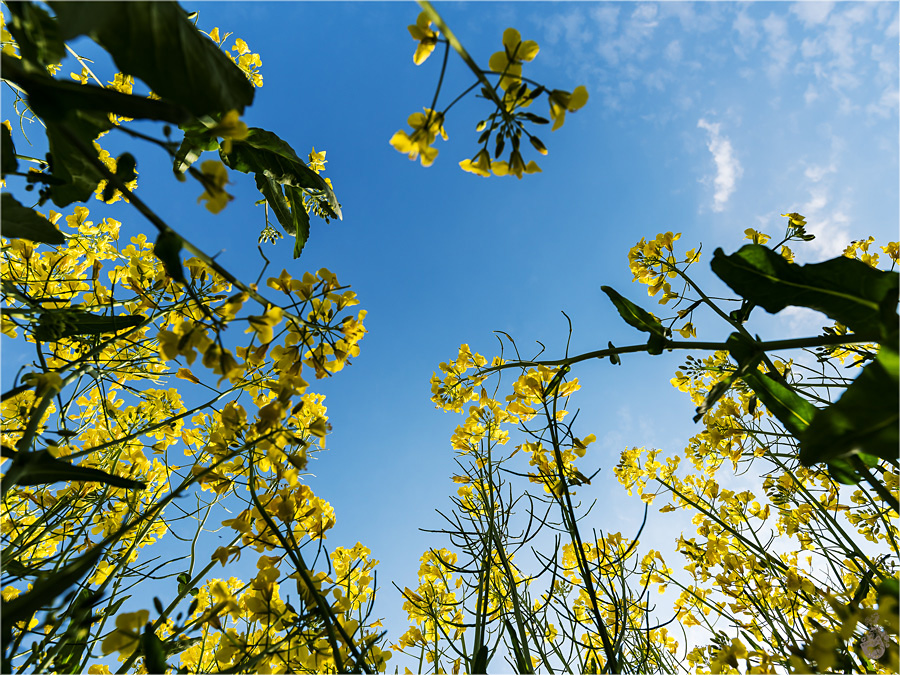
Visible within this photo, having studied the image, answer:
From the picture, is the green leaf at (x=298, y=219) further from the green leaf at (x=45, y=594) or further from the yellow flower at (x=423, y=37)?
the green leaf at (x=45, y=594)

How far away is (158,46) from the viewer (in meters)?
0.51

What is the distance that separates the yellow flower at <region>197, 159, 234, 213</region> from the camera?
0.52 m

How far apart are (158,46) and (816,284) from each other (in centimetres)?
101

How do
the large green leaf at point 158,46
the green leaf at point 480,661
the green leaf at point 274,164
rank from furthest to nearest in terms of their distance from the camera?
the green leaf at point 274,164 → the green leaf at point 480,661 → the large green leaf at point 158,46

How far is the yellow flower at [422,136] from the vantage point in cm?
66

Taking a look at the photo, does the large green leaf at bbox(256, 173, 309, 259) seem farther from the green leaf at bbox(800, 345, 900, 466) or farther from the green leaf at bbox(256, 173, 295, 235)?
the green leaf at bbox(800, 345, 900, 466)

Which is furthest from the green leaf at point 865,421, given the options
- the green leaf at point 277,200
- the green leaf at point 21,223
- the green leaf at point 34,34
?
the green leaf at point 277,200

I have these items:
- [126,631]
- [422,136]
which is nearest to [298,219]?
[422,136]

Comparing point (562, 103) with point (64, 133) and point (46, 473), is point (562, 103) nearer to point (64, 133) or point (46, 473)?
point (64, 133)

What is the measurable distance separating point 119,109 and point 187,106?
0.07 metres

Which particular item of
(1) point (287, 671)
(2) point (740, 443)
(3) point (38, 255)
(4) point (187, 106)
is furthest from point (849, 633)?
(3) point (38, 255)

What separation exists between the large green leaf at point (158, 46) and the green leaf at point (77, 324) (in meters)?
0.49

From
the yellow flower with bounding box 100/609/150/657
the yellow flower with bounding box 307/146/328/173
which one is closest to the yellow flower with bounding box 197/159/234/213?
the yellow flower with bounding box 100/609/150/657

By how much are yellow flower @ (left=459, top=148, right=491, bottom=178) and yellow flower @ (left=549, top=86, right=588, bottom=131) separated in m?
0.10
